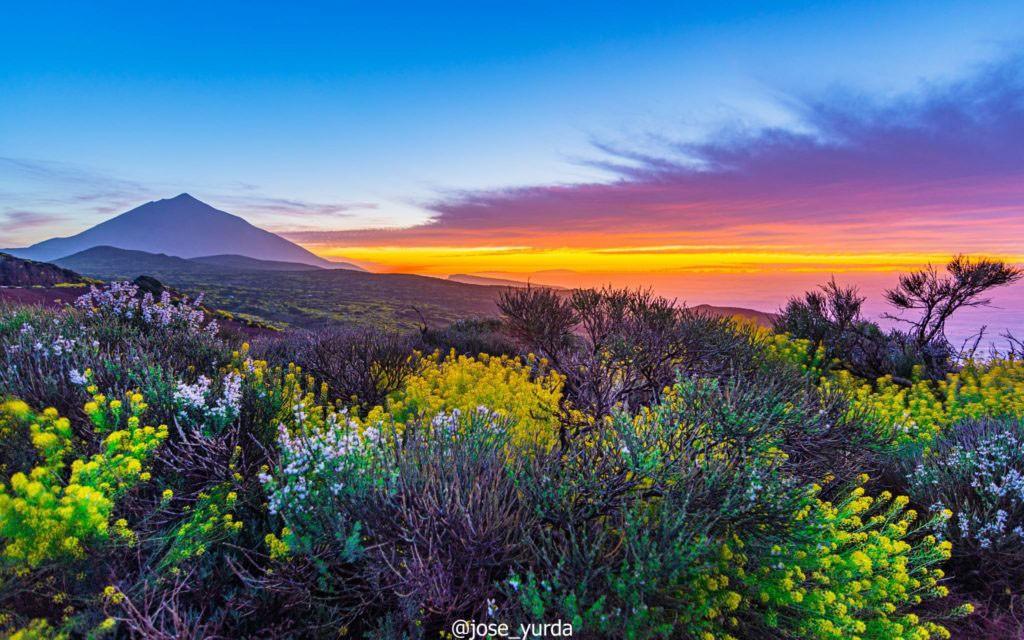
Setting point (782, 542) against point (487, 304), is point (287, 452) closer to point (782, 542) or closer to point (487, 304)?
point (782, 542)

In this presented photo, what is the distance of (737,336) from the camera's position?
32.5ft

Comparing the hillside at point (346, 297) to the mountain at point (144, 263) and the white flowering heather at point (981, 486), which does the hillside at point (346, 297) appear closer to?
the mountain at point (144, 263)

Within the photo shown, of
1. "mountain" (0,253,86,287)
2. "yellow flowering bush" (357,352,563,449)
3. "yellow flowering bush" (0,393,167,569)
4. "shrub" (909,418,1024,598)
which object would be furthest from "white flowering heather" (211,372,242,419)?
"mountain" (0,253,86,287)

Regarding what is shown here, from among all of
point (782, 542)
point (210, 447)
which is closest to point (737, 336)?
point (782, 542)

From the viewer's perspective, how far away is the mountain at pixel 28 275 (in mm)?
20391

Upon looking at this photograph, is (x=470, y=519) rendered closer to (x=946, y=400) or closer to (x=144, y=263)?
(x=946, y=400)

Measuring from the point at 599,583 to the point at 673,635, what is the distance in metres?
0.72

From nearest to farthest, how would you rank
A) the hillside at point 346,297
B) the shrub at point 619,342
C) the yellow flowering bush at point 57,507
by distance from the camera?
1. the yellow flowering bush at point 57,507
2. the shrub at point 619,342
3. the hillside at point 346,297

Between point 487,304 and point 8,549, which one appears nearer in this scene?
point 8,549

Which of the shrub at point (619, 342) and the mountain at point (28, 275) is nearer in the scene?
the shrub at point (619, 342)

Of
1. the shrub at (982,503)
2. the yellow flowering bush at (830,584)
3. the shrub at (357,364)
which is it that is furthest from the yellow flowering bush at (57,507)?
the shrub at (982,503)

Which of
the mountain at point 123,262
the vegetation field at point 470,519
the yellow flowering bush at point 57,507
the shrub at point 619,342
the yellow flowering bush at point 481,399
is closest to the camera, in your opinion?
the yellow flowering bush at point 57,507

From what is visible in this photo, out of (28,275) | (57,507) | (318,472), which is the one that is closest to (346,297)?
(28,275)

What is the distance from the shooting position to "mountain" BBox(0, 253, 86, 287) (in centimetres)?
2039
